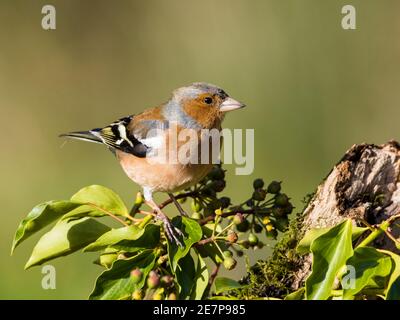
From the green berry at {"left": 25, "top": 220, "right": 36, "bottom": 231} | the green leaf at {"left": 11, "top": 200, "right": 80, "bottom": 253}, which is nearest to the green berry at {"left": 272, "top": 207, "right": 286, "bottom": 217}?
the green leaf at {"left": 11, "top": 200, "right": 80, "bottom": 253}

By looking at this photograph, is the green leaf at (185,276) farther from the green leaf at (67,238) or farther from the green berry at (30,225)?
the green berry at (30,225)

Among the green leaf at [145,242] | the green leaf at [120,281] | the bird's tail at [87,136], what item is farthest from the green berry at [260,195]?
the bird's tail at [87,136]

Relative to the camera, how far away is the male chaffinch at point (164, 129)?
11.2 feet

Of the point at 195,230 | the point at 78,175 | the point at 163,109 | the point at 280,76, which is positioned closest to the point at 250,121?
the point at 280,76

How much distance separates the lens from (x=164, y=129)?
3.55 m

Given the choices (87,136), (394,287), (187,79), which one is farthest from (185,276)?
(187,79)

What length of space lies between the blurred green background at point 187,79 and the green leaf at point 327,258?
11.7 feet

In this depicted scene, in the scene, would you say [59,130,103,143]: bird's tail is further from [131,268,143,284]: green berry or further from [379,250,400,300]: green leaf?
[379,250,400,300]: green leaf

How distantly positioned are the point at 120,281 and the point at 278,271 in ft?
2.03

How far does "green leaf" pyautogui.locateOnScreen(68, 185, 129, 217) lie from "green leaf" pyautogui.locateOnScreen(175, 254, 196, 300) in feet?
1.12

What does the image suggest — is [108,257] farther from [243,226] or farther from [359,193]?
[359,193]

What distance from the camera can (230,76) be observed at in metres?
6.29

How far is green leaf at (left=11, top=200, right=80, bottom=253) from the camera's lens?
228 cm

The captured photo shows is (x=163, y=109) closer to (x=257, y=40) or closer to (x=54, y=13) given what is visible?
(x=257, y=40)
